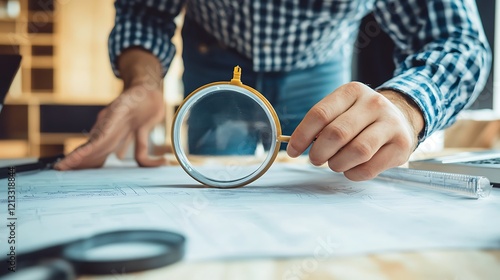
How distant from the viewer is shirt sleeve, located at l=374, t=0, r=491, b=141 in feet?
2.39

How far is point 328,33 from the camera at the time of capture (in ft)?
3.74

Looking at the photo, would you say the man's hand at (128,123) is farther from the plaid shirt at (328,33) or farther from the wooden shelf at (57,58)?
the wooden shelf at (57,58)

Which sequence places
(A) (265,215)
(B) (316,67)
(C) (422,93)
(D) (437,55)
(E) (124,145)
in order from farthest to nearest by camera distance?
(B) (316,67)
(E) (124,145)
(D) (437,55)
(C) (422,93)
(A) (265,215)

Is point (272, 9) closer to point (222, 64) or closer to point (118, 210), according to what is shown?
point (222, 64)

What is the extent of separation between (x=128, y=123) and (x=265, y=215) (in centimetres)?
56

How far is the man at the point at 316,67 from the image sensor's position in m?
0.57

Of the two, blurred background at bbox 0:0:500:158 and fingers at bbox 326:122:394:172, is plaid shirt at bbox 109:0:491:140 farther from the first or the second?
blurred background at bbox 0:0:500:158

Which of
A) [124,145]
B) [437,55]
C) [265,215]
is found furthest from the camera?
[124,145]

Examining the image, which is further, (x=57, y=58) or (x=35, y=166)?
(x=57, y=58)

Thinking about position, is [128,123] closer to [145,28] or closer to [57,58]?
[145,28]

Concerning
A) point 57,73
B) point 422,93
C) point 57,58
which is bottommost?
point 57,73

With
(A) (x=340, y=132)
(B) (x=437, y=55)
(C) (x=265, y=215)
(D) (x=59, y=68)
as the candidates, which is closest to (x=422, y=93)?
(B) (x=437, y=55)

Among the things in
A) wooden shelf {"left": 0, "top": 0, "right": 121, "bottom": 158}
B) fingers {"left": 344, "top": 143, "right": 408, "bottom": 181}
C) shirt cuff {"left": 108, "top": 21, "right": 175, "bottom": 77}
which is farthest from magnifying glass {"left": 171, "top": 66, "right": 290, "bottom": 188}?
wooden shelf {"left": 0, "top": 0, "right": 121, "bottom": 158}

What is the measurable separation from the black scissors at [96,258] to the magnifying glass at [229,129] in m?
0.29
